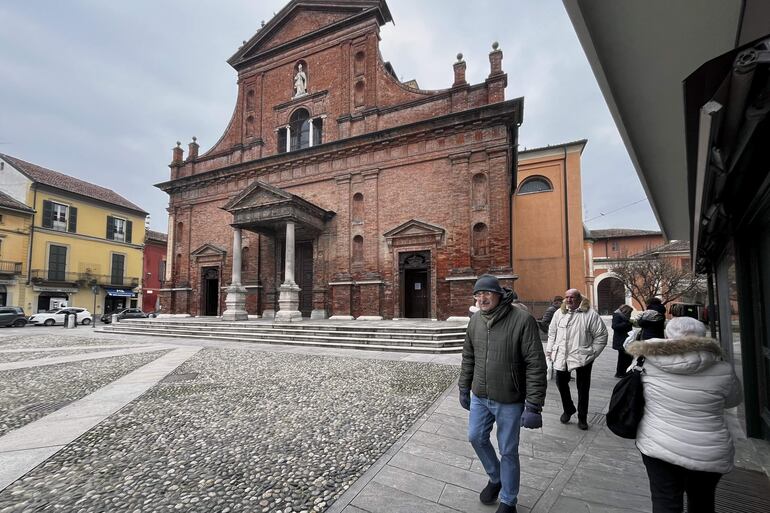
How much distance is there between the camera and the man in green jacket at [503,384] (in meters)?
2.32

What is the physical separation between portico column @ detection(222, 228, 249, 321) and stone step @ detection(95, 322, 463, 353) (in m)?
1.71

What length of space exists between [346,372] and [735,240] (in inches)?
242

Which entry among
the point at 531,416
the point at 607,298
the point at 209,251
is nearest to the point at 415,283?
the point at 209,251

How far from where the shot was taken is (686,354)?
71.1 inches

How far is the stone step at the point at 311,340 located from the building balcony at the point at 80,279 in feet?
44.8

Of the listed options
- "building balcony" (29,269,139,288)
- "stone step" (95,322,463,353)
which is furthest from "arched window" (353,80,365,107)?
"building balcony" (29,269,139,288)

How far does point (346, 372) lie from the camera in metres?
6.88

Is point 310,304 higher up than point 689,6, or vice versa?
point 689,6

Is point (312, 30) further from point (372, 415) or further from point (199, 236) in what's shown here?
point (372, 415)

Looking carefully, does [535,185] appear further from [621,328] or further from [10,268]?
[10,268]

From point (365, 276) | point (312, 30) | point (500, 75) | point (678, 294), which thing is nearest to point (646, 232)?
point (678, 294)

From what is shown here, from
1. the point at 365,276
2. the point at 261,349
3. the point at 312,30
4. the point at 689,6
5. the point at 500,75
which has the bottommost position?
the point at 261,349

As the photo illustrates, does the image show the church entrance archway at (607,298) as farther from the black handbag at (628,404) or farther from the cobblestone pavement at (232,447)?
the black handbag at (628,404)

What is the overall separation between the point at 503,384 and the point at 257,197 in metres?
15.1
